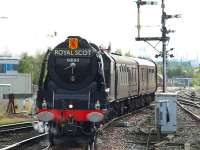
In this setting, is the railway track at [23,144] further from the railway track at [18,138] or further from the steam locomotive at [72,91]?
the steam locomotive at [72,91]

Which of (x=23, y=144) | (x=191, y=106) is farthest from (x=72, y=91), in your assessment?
(x=191, y=106)

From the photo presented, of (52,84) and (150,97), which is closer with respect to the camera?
(52,84)

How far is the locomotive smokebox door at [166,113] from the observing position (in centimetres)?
1777

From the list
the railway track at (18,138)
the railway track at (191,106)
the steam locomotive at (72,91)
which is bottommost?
the railway track at (18,138)

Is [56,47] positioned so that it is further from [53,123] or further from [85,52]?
[53,123]

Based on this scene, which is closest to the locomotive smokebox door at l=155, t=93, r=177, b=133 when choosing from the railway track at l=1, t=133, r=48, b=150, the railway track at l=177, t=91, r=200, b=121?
the railway track at l=1, t=133, r=48, b=150

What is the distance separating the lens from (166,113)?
58.3 feet

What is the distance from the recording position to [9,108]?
3275 centimetres

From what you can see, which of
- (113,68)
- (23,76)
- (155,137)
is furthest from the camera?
(23,76)

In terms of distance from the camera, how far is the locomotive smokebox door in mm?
17766

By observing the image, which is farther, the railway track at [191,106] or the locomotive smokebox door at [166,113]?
the railway track at [191,106]

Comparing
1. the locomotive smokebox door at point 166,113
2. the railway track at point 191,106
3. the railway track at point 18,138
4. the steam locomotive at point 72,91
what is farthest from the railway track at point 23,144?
the railway track at point 191,106

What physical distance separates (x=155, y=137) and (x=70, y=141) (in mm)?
3458

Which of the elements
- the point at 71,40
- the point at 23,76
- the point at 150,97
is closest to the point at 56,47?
the point at 71,40
